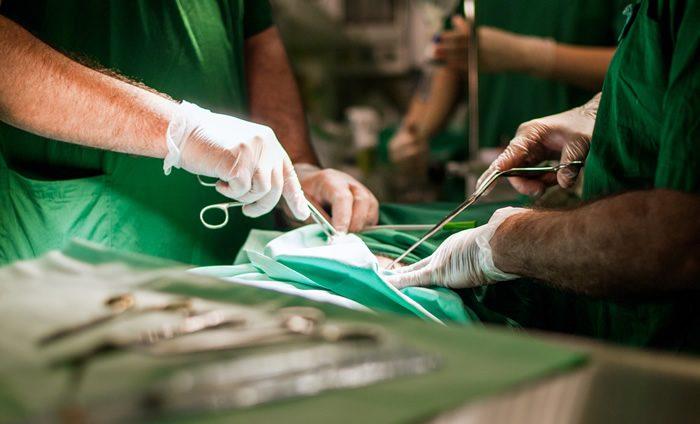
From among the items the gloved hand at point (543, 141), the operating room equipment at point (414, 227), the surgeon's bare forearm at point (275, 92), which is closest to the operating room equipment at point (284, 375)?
the operating room equipment at point (414, 227)

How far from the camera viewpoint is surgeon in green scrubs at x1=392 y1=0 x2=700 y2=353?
109 centimetres

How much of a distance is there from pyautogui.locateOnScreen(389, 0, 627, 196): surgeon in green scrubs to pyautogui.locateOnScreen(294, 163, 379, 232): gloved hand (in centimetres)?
48

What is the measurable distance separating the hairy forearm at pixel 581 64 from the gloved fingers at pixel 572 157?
377mm

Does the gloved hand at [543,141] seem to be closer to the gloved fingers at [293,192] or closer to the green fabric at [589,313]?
the green fabric at [589,313]

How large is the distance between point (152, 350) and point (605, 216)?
2.46ft

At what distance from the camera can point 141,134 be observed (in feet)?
4.90

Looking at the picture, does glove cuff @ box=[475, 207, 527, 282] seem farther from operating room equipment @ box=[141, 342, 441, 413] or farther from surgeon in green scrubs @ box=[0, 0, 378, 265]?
operating room equipment @ box=[141, 342, 441, 413]

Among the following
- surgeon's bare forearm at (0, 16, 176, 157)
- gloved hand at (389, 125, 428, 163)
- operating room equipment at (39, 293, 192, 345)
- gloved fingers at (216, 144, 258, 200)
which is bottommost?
gloved hand at (389, 125, 428, 163)

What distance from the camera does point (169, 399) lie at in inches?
25.3

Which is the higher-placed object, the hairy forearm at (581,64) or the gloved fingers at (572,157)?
the hairy forearm at (581,64)

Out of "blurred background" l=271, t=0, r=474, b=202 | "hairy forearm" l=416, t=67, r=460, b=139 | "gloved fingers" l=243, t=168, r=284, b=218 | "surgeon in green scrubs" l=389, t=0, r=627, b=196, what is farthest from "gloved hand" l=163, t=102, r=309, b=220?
"hairy forearm" l=416, t=67, r=460, b=139

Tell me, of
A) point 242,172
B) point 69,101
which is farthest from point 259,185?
point 69,101

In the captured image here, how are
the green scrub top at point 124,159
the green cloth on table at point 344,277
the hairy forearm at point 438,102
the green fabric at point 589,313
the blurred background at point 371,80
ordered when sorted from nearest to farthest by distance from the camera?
the green fabric at point 589,313
the green cloth on table at point 344,277
the green scrub top at point 124,159
the hairy forearm at point 438,102
the blurred background at point 371,80

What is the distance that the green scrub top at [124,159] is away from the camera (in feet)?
5.06
